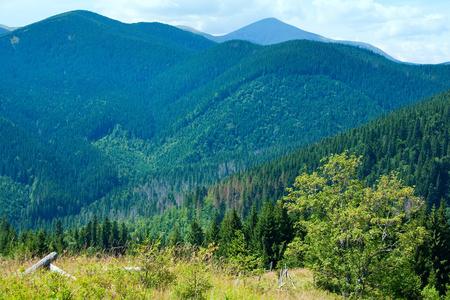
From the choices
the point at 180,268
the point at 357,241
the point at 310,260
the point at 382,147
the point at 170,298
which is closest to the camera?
the point at 170,298

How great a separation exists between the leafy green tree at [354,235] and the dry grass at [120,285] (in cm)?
901

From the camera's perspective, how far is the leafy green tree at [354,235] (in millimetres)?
22375

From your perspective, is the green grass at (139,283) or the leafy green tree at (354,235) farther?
the leafy green tree at (354,235)

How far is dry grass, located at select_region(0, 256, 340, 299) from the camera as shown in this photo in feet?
31.1

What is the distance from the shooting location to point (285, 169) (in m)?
151

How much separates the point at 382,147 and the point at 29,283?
15086 centimetres

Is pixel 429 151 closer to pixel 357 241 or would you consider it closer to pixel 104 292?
pixel 357 241

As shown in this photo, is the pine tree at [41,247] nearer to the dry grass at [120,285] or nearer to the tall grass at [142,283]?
the dry grass at [120,285]

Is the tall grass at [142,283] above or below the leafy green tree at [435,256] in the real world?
above

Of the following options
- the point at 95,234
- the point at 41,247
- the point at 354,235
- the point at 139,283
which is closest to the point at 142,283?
the point at 139,283

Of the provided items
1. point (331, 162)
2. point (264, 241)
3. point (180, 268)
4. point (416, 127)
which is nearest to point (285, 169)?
point (416, 127)

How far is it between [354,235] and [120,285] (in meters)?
15.2

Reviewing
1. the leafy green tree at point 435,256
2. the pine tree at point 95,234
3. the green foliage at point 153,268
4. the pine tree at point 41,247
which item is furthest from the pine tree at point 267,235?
the green foliage at point 153,268

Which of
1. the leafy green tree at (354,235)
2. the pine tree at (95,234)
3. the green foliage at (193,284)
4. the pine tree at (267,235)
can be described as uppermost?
the green foliage at (193,284)
